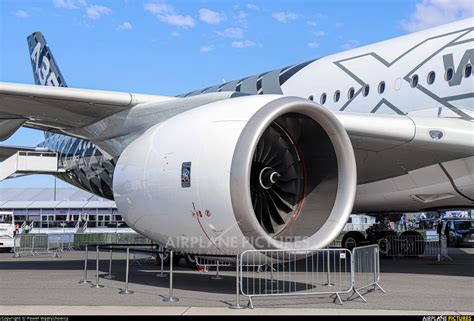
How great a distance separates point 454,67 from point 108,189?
8.74 meters

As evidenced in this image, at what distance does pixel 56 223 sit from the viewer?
51250 millimetres

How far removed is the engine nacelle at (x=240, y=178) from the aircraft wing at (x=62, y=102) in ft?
3.76

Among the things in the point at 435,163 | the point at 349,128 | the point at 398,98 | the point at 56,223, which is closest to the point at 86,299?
the point at 349,128

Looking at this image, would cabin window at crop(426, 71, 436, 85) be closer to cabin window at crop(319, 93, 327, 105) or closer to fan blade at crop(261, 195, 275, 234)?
cabin window at crop(319, 93, 327, 105)

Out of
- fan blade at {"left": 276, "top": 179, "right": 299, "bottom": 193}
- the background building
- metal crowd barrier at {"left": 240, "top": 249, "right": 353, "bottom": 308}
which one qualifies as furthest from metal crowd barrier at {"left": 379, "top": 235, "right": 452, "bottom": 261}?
the background building

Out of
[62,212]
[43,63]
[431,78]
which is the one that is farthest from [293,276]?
[62,212]

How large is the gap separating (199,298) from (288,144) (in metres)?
2.48

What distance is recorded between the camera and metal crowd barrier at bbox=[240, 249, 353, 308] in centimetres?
697

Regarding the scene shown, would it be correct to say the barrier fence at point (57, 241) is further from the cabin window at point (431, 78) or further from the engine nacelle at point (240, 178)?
the cabin window at point (431, 78)

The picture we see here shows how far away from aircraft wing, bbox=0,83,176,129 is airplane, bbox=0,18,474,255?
0.06 ft

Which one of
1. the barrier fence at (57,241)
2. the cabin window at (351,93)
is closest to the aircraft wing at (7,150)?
the barrier fence at (57,241)

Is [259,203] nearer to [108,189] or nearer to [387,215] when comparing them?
[108,189]

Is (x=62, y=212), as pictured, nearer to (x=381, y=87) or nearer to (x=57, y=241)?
(x=57, y=241)

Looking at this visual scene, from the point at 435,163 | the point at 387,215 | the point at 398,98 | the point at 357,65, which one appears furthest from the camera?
the point at 387,215
